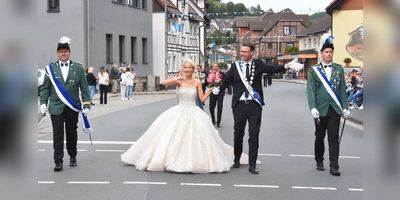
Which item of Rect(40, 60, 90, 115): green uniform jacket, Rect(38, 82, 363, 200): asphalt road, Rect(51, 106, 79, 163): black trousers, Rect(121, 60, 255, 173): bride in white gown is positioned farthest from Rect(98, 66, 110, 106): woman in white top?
Rect(40, 60, 90, 115): green uniform jacket

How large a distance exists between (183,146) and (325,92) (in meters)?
2.42

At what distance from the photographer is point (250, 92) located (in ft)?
28.6

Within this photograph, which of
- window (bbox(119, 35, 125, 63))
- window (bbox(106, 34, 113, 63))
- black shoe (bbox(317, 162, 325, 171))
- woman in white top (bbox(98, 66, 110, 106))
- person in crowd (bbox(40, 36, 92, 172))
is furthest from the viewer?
window (bbox(119, 35, 125, 63))

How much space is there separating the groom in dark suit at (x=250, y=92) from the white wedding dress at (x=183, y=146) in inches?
21.9

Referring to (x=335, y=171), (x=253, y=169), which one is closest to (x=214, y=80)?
(x=253, y=169)

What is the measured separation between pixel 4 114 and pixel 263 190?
5.52 meters

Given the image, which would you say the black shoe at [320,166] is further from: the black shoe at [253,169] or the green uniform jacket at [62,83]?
the green uniform jacket at [62,83]

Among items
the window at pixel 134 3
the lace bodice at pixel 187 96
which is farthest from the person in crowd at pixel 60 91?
the window at pixel 134 3

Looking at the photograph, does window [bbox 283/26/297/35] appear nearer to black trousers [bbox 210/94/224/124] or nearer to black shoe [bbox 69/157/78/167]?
black trousers [bbox 210/94/224/124]

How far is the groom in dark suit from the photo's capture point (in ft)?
28.6

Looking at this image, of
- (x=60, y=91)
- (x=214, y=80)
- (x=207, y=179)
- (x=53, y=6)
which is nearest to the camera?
(x=207, y=179)

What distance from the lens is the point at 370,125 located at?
8.56 ft

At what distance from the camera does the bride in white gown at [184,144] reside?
28.7ft

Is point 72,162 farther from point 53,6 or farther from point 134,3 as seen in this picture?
point 134,3
